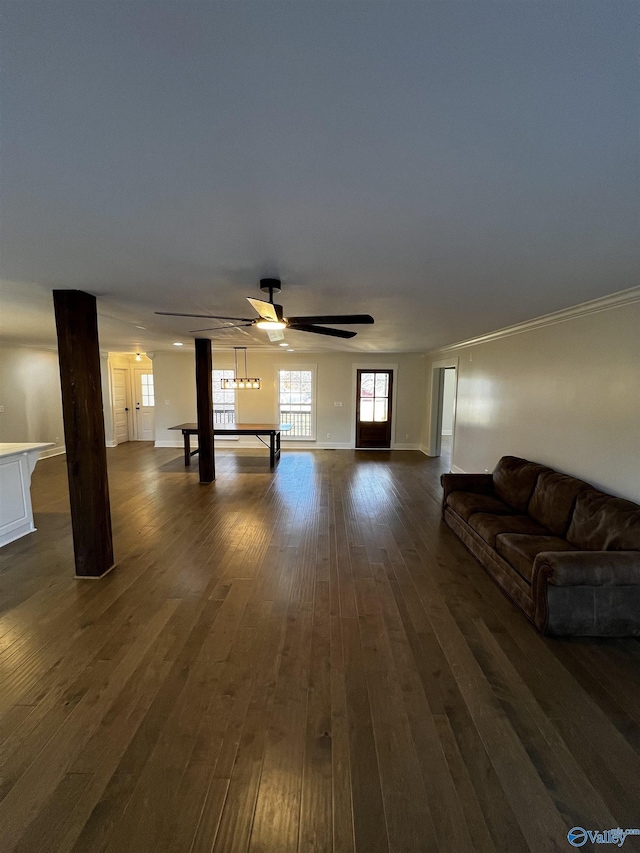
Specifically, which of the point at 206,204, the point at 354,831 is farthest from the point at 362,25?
the point at 354,831

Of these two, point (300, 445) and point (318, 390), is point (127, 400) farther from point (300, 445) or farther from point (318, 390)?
point (318, 390)

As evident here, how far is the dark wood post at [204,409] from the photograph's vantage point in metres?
5.99

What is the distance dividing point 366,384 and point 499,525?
236 inches

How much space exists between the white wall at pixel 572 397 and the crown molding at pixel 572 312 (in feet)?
0.11

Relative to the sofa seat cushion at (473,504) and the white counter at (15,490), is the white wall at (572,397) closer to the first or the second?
the sofa seat cushion at (473,504)

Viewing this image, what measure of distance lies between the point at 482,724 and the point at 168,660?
71.5 inches

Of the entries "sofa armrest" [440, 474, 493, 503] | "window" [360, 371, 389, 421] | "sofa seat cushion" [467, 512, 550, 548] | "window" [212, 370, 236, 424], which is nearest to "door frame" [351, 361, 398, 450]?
"window" [360, 371, 389, 421]

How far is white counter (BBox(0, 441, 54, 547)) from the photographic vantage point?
12.5 feet

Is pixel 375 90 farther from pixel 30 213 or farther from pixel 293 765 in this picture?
pixel 293 765

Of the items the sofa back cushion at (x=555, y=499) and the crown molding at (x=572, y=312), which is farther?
the sofa back cushion at (x=555, y=499)

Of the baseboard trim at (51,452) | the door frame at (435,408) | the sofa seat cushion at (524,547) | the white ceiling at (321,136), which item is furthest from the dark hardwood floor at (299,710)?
the baseboard trim at (51,452)

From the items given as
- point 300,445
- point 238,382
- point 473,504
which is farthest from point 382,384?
point 473,504

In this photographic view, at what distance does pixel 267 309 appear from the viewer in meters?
2.50

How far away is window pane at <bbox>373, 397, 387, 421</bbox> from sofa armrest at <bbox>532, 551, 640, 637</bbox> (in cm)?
676
